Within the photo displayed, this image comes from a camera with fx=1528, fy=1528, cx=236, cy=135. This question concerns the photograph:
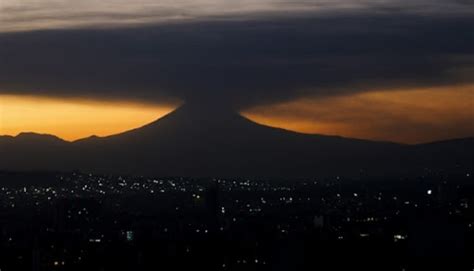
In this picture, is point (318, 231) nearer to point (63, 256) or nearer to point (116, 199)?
point (63, 256)

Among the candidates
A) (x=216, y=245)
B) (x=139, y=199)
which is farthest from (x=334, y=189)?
(x=216, y=245)

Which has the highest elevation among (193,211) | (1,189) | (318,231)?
(1,189)

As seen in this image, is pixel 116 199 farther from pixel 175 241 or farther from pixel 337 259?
pixel 337 259

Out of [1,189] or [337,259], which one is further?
[1,189]

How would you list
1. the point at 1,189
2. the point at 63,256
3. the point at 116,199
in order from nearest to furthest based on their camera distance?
1. the point at 63,256
2. the point at 116,199
3. the point at 1,189

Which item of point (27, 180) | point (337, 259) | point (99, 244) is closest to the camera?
point (337, 259)

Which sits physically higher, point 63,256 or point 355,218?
point 355,218
